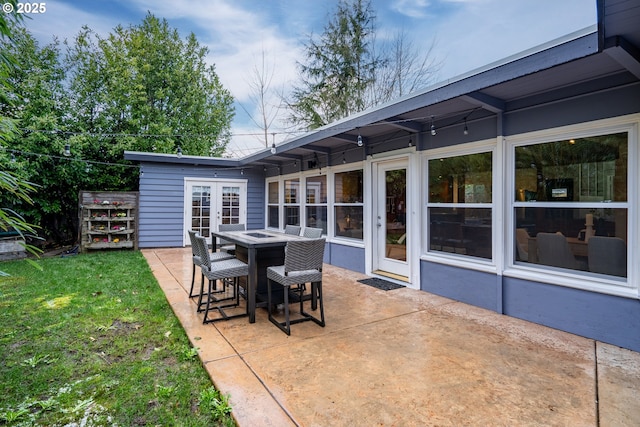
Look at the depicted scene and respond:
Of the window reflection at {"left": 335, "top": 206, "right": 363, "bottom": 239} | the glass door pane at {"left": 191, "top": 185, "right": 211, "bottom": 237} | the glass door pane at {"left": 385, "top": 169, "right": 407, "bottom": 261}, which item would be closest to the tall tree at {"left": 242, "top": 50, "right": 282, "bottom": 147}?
the glass door pane at {"left": 191, "top": 185, "right": 211, "bottom": 237}

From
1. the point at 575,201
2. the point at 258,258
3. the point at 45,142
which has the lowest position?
the point at 258,258

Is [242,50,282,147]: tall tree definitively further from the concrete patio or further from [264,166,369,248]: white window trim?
the concrete patio

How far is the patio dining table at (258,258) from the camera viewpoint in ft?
11.6

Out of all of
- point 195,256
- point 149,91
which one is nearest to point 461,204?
point 195,256

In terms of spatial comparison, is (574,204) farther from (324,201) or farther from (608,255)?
(324,201)

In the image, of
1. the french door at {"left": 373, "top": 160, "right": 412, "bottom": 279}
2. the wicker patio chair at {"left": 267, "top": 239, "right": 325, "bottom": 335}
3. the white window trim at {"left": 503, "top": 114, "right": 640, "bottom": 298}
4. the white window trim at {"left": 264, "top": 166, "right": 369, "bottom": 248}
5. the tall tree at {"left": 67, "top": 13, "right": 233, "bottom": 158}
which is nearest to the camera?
the white window trim at {"left": 503, "top": 114, "right": 640, "bottom": 298}

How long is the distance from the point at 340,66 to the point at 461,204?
9723 millimetres

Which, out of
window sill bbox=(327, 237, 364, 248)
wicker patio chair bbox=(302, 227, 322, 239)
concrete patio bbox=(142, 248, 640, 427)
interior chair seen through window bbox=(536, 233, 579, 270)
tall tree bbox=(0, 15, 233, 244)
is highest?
tall tree bbox=(0, 15, 233, 244)

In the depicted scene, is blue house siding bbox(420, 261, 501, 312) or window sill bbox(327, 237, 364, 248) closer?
blue house siding bbox(420, 261, 501, 312)

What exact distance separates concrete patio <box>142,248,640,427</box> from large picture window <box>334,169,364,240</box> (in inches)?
97.3

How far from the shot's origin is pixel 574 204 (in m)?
3.18

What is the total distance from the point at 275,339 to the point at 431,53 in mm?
11587

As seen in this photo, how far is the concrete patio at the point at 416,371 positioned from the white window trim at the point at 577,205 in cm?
50

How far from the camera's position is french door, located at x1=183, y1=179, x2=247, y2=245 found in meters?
9.09
